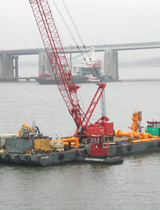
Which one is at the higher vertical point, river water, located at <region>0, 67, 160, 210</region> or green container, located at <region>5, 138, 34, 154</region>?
green container, located at <region>5, 138, 34, 154</region>

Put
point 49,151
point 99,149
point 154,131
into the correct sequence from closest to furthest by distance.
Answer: point 99,149 → point 49,151 → point 154,131

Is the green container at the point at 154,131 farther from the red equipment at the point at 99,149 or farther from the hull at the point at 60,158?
the red equipment at the point at 99,149

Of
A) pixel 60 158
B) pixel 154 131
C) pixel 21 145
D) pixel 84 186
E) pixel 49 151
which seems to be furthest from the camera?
Result: pixel 154 131

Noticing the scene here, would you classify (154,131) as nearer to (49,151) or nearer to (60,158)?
(60,158)

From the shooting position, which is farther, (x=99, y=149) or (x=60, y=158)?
(x=99, y=149)

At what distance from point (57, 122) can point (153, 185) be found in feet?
154

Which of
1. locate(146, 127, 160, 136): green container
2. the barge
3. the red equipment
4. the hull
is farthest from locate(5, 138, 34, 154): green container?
locate(146, 127, 160, 136): green container

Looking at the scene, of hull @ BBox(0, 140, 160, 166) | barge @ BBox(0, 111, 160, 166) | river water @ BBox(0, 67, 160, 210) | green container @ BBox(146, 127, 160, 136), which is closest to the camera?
river water @ BBox(0, 67, 160, 210)

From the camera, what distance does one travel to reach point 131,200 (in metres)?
33.3

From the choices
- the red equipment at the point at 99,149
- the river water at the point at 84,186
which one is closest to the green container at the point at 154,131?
the river water at the point at 84,186

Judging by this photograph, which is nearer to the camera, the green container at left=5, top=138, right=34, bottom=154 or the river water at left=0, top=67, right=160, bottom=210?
the river water at left=0, top=67, right=160, bottom=210

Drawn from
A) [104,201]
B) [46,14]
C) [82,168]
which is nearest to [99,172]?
[82,168]

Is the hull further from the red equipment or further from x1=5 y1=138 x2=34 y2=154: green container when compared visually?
x1=5 y1=138 x2=34 y2=154: green container

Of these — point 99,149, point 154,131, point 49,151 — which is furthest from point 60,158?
point 154,131
